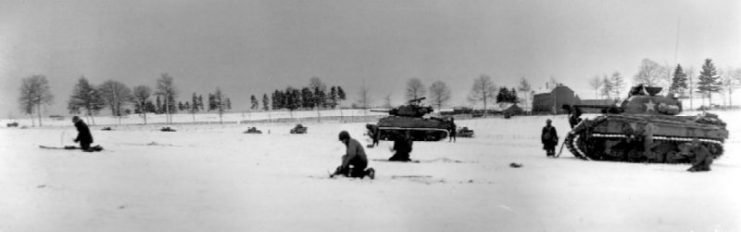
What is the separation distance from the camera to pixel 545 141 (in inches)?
821

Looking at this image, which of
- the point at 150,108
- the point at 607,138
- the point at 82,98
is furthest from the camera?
the point at 150,108

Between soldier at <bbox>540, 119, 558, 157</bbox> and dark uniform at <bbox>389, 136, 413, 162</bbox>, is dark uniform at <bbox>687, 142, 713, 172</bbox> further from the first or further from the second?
dark uniform at <bbox>389, 136, 413, 162</bbox>

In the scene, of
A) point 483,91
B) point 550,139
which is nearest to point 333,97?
point 483,91

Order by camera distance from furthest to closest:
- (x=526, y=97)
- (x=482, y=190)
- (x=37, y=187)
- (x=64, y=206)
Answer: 1. (x=526, y=97)
2. (x=482, y=190)
3. (x=37, y=187)
4. (x=64, y=206)

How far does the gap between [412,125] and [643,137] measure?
45.5 ft

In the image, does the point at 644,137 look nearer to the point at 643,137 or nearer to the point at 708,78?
the point at 643,137

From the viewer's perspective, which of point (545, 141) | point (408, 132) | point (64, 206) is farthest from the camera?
point (408, 132)

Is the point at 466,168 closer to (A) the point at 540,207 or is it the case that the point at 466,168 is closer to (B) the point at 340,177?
(B) the point at 340,177

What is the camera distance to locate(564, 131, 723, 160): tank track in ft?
61.8

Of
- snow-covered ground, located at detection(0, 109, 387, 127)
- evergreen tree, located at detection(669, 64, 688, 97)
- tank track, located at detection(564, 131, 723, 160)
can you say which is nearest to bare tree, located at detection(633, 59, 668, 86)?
evergreen tree, located at detection(669, 64, 688, 97)

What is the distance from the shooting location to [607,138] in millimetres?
19438

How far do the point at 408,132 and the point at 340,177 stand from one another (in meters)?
19.2

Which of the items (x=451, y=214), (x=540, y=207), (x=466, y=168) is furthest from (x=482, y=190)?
(x=466, y=168)

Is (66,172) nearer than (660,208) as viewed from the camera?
No
